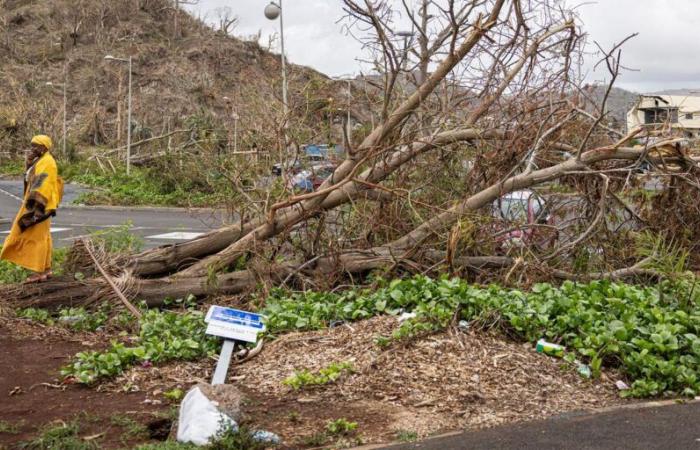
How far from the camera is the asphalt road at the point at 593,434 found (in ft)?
14.4

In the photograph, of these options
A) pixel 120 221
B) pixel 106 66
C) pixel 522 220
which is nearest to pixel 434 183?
pixel 522 220

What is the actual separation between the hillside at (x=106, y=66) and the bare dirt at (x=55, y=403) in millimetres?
30089

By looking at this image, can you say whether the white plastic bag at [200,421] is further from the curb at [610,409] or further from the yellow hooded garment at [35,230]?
the yellow hooded garment at [35,230]

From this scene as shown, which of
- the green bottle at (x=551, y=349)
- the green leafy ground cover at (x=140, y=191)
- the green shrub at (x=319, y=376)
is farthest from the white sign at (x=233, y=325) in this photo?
the green leafy ground cover at (x=140, y=191)

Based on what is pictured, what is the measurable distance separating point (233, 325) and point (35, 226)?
10.8ft

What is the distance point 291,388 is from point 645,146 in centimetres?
500

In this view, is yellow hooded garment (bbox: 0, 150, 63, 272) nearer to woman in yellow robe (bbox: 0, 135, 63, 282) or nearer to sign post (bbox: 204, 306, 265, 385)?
woman in yellow robe (bbox: 0, 135, 63, 282)

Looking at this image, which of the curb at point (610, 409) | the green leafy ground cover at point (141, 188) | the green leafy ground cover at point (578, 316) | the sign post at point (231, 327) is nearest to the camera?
the curb at point (610, 409)

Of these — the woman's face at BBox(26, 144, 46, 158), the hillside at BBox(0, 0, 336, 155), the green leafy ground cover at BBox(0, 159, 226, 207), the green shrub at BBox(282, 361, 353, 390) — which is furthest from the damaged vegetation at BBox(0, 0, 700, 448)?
the hillside at BBox(0, 0, 336, 155)

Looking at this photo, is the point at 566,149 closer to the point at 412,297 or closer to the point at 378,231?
the point at 378,231

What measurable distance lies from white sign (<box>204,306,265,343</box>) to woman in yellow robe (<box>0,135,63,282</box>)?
9.33ft

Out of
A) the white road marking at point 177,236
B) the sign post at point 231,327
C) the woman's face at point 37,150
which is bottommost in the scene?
the white road marking at point 177,236

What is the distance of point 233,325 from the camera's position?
20.2ft

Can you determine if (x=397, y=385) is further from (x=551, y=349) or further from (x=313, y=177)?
(x=313, y=177)
